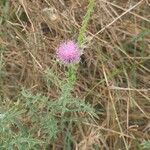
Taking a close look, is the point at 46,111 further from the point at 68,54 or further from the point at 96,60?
the point at 96,60

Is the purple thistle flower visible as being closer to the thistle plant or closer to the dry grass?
the thistle plant

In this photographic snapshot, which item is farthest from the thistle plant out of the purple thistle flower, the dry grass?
the dry grass

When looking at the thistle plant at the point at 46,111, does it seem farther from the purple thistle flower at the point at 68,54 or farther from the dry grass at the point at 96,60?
the dry grass at the point at 96,60

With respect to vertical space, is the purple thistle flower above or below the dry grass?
above

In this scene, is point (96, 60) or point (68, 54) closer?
point (68, 54)

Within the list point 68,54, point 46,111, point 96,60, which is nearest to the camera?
point 68,54

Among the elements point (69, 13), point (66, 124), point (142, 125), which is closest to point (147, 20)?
point (69, 13)

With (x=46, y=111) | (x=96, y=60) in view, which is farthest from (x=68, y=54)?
(x=96, y=60)

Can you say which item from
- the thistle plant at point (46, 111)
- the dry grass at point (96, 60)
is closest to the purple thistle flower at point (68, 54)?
the thistle plant at point (46, 111)

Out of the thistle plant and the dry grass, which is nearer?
the thistle plant
